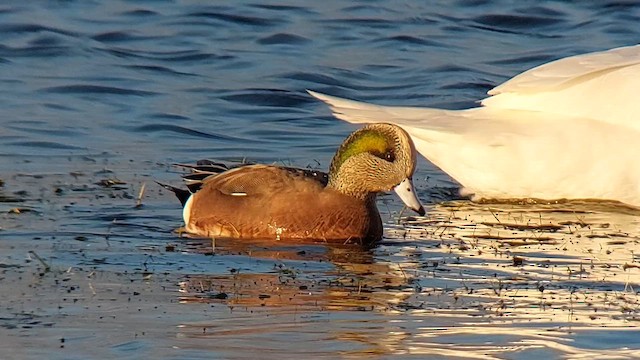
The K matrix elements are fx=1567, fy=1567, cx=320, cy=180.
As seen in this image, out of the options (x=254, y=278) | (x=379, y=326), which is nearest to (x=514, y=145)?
(x=254, y=278)

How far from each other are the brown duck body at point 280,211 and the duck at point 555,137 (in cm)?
127

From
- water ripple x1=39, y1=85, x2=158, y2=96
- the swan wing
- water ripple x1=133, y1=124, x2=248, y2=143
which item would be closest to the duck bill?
the swan wing

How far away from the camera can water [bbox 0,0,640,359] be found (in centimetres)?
581

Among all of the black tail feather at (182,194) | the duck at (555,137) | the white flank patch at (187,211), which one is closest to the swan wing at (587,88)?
the duck at (555,137)

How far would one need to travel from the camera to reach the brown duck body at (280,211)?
795cm

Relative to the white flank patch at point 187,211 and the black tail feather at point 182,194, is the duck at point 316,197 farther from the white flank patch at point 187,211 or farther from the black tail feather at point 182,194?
the black tail feather at point 182,194

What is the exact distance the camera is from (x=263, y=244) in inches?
310

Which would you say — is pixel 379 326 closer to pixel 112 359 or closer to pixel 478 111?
pixel 112 359

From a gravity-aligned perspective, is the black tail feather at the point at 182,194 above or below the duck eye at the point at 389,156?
below

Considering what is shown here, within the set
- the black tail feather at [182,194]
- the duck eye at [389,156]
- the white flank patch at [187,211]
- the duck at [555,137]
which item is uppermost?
the duck at [555,137]

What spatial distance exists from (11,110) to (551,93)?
4570mm

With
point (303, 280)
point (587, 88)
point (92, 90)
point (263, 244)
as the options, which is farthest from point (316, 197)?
point (92, 90)

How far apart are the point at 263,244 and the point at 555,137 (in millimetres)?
2168

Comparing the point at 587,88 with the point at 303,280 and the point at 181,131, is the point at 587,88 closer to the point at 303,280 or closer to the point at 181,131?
the point at 303,280
